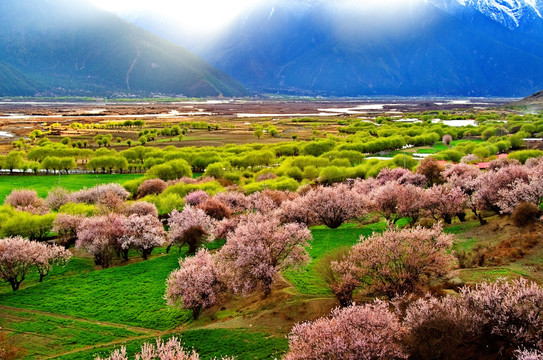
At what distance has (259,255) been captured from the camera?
2961cm

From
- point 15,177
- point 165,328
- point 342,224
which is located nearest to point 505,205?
point 342,224

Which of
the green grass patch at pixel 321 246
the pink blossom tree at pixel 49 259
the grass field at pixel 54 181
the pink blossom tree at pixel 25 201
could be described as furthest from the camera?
the grass field at pixel 54 181

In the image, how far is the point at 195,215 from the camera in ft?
146

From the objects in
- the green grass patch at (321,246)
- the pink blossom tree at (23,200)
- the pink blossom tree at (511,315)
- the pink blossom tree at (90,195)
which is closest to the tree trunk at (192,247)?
the green grass patch at (321,246)

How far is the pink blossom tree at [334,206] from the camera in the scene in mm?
46875

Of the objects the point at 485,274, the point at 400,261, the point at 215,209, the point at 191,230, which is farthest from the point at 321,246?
the point at 215,209

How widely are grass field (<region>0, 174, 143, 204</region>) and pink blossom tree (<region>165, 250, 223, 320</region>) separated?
5761cm

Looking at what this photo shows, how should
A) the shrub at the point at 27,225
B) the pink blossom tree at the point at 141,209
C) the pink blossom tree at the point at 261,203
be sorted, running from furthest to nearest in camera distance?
Result: 1. the pink blossom tree at the point at 261,203
2. the pink blossom tree at the point at 141,209
3. the shrub at the point at 27,225

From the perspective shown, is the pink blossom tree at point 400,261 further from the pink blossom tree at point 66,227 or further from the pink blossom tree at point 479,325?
the pink blossom tree at point 66,227

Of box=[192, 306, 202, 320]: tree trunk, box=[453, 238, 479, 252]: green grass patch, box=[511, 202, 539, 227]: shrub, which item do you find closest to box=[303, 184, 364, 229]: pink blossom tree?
box=[453, 238, 479, 252]: green grass patch

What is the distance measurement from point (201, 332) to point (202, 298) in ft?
10.3

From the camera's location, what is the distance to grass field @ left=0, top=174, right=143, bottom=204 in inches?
3189

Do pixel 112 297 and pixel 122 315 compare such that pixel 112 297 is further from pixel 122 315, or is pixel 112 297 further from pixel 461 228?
pixel 461 228

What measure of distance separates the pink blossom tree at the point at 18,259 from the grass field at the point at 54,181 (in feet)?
145
